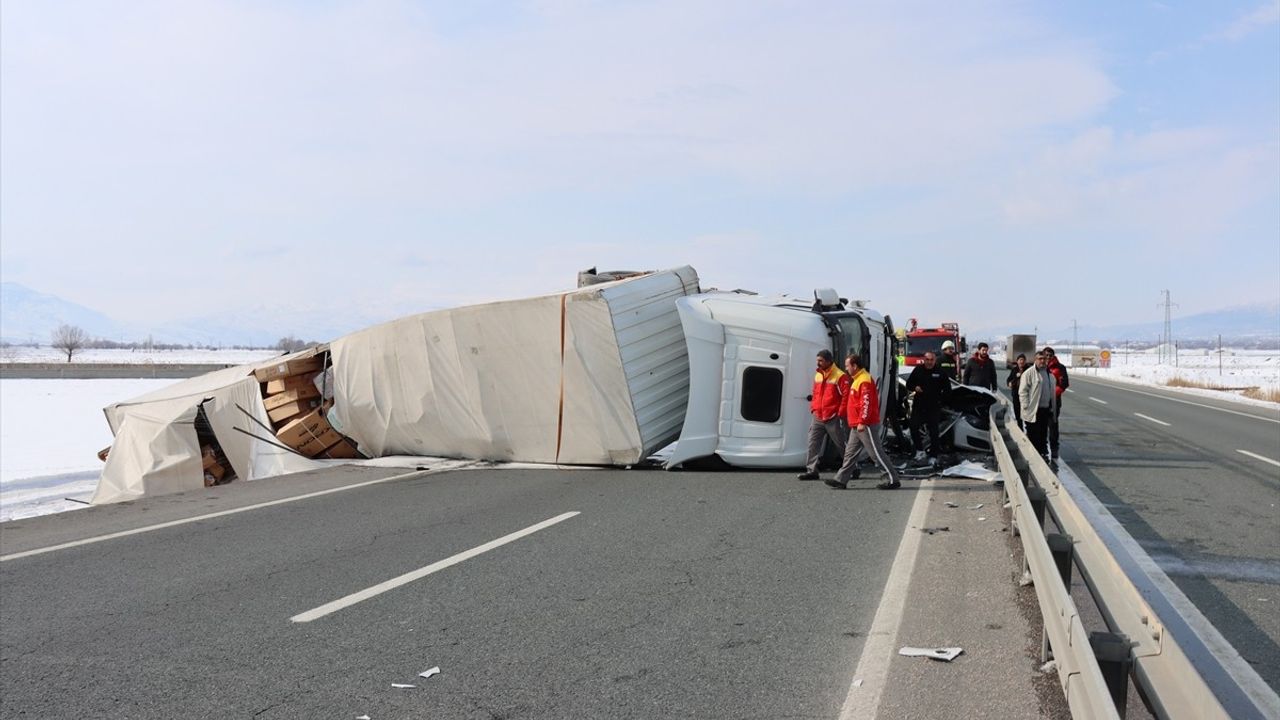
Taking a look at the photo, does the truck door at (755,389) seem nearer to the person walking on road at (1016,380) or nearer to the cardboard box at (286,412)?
the person walking on road at (1016,380)

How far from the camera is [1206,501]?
9852mm

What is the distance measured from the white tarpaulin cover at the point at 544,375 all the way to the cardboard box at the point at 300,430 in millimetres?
1274

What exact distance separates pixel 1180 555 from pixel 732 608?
4.21 m

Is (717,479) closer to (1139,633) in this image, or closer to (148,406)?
(1139,633)

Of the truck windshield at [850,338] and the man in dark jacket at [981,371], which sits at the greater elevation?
the truck windshield at [850,338]

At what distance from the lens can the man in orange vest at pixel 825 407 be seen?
10.6 metres

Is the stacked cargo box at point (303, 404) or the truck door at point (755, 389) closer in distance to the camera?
the truck door at point (755, 389)

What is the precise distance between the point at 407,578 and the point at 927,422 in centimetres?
897

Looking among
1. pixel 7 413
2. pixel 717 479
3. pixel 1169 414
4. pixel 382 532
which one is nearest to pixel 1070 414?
pixel 1169 414

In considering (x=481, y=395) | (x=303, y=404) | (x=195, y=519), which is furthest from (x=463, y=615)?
(x=303, y=404)

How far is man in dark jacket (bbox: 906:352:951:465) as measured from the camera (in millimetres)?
13023

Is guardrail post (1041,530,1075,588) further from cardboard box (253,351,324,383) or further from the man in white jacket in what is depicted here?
cardboard box (253,351,324,383)

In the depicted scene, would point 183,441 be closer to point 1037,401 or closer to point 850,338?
point 850,338

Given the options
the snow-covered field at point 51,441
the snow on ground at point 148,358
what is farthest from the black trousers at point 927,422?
the snow on ground at point 148,358
